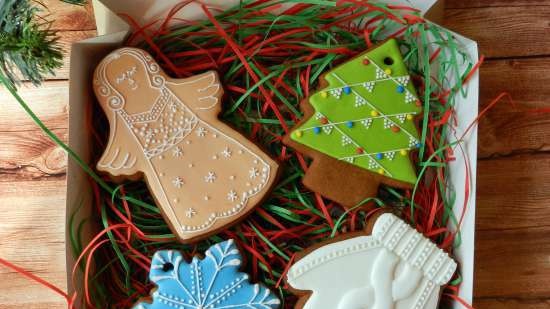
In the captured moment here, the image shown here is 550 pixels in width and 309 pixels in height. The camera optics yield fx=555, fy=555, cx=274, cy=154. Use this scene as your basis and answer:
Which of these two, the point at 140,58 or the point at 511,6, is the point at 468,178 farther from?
the point at 140,58

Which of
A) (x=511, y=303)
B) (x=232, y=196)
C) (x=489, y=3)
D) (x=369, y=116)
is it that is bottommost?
(x=511, y=303)

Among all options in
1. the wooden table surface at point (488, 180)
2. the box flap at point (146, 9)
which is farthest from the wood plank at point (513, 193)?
the box flap at point (146, 9)

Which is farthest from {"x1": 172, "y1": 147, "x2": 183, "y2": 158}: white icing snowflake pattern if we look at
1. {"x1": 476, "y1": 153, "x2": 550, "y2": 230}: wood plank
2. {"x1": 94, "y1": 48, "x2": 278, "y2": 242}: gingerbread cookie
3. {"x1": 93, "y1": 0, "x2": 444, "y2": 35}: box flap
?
{"x1": 476, "y1": 153, "x2": 550, "y2": 230}: wood plank

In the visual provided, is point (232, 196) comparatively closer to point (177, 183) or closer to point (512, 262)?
point (177, 183)

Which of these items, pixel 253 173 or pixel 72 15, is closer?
pixel 253 173

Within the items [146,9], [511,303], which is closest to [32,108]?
[146,9]

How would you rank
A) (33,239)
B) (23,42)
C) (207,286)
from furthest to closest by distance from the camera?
(33,239) → (207,286) → (23,42)

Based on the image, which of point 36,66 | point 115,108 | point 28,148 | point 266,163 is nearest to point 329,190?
point 266,163

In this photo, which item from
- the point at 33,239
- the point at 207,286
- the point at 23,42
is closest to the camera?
the point at 23,42

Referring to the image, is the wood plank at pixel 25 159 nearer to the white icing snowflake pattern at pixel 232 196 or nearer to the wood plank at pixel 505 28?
the white icing snowflake pattern at pixel 232 196
